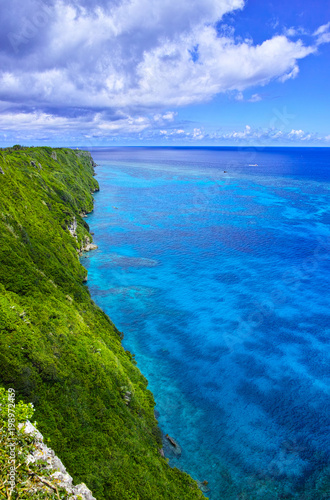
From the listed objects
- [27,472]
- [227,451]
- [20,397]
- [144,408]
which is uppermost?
[27,472]

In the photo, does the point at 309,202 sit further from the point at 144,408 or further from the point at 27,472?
the point at 27,472

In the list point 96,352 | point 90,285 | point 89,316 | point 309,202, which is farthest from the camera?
point 309,202

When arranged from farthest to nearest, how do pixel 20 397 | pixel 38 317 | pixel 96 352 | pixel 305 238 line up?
pixel 305 238
pixel 96 352
pixel 38 317
pixel 20 397

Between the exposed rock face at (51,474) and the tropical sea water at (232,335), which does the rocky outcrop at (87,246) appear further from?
the exposed rock face at (51,474)

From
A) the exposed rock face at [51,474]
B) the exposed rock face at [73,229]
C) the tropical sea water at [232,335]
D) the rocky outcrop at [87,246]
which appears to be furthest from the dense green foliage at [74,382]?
the rocky outcrop at [87,246]

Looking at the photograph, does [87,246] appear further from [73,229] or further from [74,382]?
[74,382]

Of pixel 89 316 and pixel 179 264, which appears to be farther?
pixel 179 264

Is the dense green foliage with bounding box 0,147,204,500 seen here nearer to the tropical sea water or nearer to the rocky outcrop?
the tropical sea water

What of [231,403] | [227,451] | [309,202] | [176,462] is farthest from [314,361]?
[309,202]
